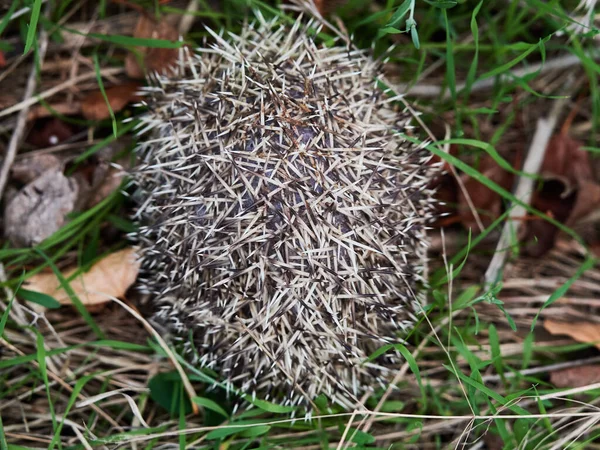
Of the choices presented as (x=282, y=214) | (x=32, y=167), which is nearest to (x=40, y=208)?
(x=32, y=167)

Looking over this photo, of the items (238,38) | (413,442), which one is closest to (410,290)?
(413,442)

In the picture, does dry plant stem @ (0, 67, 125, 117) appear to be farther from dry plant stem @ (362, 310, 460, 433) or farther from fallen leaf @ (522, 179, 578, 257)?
fallen leaf @ (522, 179, 578, 257)

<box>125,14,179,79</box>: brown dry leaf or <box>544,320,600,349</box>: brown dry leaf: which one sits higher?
<box>125,14,179,79</box>: brown dry leaf

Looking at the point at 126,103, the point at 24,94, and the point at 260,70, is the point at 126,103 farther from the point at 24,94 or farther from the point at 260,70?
the point at 260,70

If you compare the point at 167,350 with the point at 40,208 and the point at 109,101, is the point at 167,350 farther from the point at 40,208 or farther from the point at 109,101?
the point at 109,101

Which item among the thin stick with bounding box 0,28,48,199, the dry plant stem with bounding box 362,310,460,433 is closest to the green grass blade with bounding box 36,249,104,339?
the thin stick with bounding box 0,28,48,199

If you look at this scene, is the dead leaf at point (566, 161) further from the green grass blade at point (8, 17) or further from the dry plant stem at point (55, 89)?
the green grass blade at point (8, 17)
